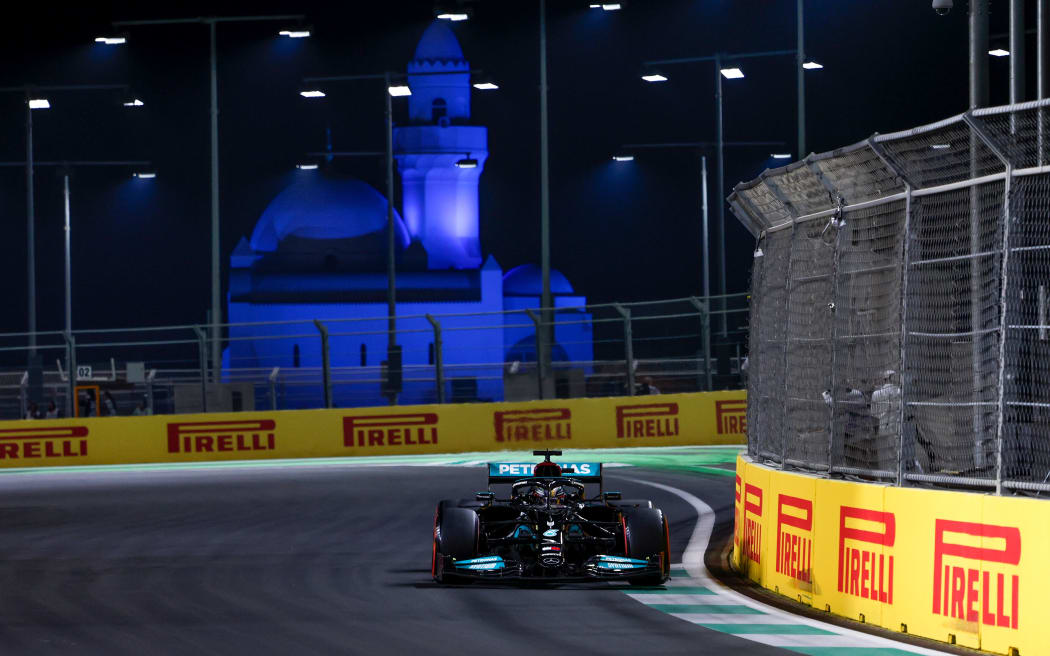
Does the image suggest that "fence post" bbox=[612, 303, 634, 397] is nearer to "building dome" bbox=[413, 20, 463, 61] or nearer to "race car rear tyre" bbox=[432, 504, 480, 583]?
"race car rear tyre" bbox=[432, 504, 480, 583]

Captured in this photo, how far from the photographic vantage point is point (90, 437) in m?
30.8

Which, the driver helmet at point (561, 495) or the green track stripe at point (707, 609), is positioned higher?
the driver helmet at point (561, 495)

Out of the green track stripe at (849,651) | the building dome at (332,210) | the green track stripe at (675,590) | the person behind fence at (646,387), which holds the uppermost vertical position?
the building dome at (332,210)

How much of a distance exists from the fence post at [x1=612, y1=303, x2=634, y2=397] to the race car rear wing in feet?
53.8

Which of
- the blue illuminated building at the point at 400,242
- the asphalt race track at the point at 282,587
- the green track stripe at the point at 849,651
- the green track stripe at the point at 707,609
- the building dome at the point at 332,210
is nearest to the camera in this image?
the green track stripe at the point at 849,651

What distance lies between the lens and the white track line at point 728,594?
9.65 metres

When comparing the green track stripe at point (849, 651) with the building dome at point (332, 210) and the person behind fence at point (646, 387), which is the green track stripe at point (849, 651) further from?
the building dome at point (332, 210)

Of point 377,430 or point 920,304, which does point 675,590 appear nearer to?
point 920,304

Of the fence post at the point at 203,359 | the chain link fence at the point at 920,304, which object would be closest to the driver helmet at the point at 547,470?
the chain link fence at the point at 920,304

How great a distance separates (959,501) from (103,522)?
37.8 feet

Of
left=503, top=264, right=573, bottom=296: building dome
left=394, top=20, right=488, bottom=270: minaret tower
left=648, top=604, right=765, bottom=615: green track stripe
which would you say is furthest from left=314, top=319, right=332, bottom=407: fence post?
left=503, top=264, right=573, bottom=296: building dome

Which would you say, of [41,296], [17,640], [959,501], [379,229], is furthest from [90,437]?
[41,296]

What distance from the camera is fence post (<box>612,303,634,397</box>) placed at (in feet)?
98.5

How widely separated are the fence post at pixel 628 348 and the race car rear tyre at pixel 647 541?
1730 centimetres
